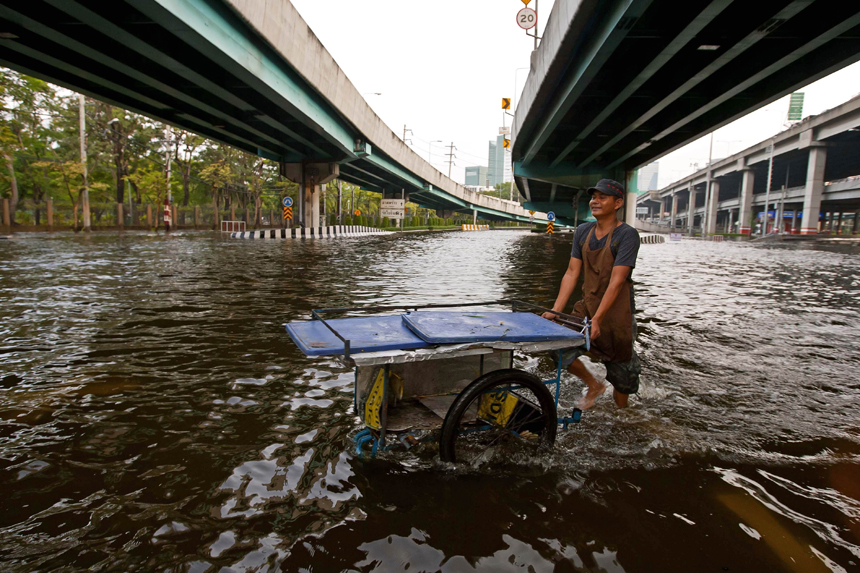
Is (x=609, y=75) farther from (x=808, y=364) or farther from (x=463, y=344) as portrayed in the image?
(x=463, y=344)

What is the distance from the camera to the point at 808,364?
563 centimetres

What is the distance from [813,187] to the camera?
48469 mm

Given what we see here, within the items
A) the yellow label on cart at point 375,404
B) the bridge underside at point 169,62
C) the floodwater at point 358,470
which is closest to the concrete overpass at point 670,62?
the floodwater at point 358,470

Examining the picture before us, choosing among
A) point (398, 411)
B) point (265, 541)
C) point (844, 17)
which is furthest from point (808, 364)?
point (844, 17)

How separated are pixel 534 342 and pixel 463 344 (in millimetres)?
451

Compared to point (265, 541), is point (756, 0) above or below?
above

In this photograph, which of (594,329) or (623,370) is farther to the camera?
(623,370)

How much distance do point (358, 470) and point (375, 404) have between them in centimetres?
39

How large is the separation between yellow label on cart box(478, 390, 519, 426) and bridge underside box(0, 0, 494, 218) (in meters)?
11.6

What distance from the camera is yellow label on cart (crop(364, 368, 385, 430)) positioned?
10.1 ft

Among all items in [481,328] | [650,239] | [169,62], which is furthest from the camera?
[650,239]

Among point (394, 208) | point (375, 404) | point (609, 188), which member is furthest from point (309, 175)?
point (375, 404)

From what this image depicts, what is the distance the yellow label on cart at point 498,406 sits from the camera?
10.6ft

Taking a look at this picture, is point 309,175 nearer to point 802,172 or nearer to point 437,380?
point 437,380
